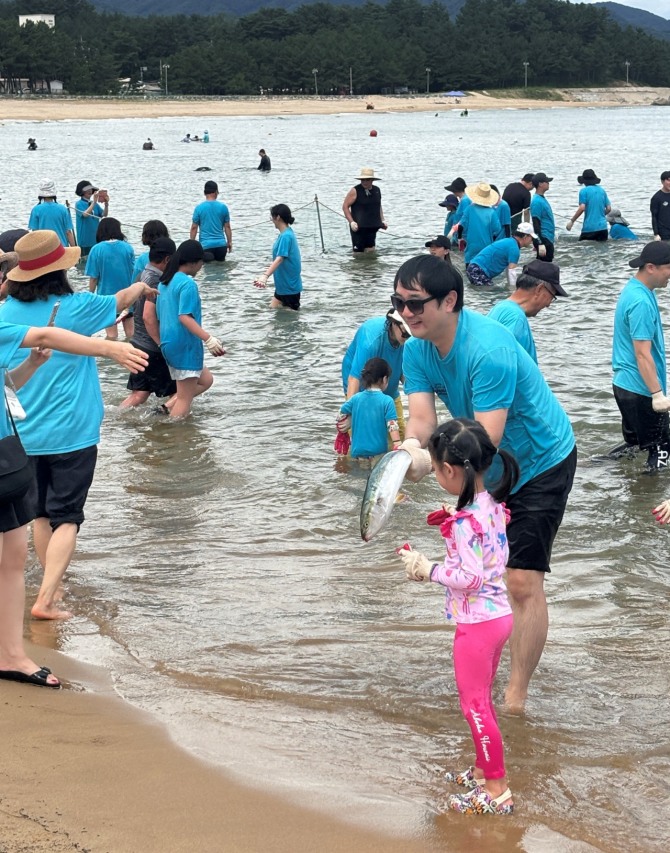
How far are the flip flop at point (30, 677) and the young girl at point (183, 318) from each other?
15.0 feet

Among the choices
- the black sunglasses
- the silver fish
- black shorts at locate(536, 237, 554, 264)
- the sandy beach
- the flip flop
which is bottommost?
the flip flop

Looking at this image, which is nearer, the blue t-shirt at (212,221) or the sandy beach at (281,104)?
the blue t-shirt at (212,221)

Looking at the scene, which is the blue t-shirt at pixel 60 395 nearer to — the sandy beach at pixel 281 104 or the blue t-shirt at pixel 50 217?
the blue t-shirt at pixel 50 217

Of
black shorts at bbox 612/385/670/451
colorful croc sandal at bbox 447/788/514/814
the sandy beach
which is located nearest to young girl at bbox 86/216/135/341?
black shorts at bbox 612/385/670/451

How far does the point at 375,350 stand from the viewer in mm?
7977

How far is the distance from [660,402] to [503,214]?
9.90 metres

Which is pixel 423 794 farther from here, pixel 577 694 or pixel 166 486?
pixel 166 486

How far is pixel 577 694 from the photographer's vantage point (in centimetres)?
500

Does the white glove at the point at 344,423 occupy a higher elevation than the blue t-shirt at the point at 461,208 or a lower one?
lower

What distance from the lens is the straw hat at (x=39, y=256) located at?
5.22 metres

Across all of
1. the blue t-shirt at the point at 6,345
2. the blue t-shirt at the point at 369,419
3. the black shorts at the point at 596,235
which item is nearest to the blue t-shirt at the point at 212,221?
the black shorts at the point at 596,235

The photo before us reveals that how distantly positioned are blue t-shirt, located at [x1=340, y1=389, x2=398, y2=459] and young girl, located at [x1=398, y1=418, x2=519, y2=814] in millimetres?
3832

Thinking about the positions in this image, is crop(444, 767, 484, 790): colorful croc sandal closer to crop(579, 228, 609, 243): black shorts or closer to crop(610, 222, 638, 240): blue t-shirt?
crop(579, 228, 609, 243): black shorts

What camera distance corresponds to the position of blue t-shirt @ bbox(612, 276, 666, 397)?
7.37 meters
